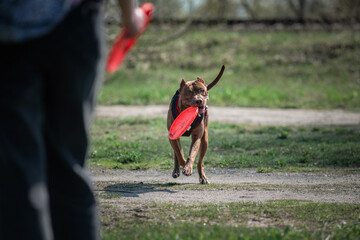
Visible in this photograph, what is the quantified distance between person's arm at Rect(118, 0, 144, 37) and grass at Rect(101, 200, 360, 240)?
1831 mm

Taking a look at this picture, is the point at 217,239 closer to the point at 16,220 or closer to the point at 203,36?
the point at 16,220

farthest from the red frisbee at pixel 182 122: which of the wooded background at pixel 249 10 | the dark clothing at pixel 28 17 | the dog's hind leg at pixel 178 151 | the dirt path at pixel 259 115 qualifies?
the wooded background at pixel 249 10

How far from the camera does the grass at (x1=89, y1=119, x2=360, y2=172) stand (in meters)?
8.52

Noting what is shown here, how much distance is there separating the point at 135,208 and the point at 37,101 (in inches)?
131

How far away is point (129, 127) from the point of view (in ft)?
39.4

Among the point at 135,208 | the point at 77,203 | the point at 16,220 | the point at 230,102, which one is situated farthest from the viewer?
the point at 230,102

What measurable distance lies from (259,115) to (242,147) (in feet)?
14.3

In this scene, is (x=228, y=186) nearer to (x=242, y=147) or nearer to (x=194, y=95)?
(x=194, y=95)

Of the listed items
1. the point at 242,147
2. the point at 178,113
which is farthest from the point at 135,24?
the point at 242,147

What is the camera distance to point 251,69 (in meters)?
20.6

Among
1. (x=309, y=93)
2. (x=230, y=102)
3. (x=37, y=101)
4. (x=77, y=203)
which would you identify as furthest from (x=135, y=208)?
(x=309, y=93)

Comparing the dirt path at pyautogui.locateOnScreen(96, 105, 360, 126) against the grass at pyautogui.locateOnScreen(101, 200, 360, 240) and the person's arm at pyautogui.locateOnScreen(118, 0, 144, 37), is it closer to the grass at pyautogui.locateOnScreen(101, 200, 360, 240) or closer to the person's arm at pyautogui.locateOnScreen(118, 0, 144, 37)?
the grass at pyautogui.locateOnScreen(101, 200, 360, 240)

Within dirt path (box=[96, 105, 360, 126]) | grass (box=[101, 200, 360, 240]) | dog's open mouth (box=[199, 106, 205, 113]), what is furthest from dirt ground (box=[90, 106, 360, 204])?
dirt path (box=[96, 105, 360, 126])

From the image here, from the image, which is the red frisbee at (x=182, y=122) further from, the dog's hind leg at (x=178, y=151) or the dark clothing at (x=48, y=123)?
the dark clothing at (x=48, y=123)
